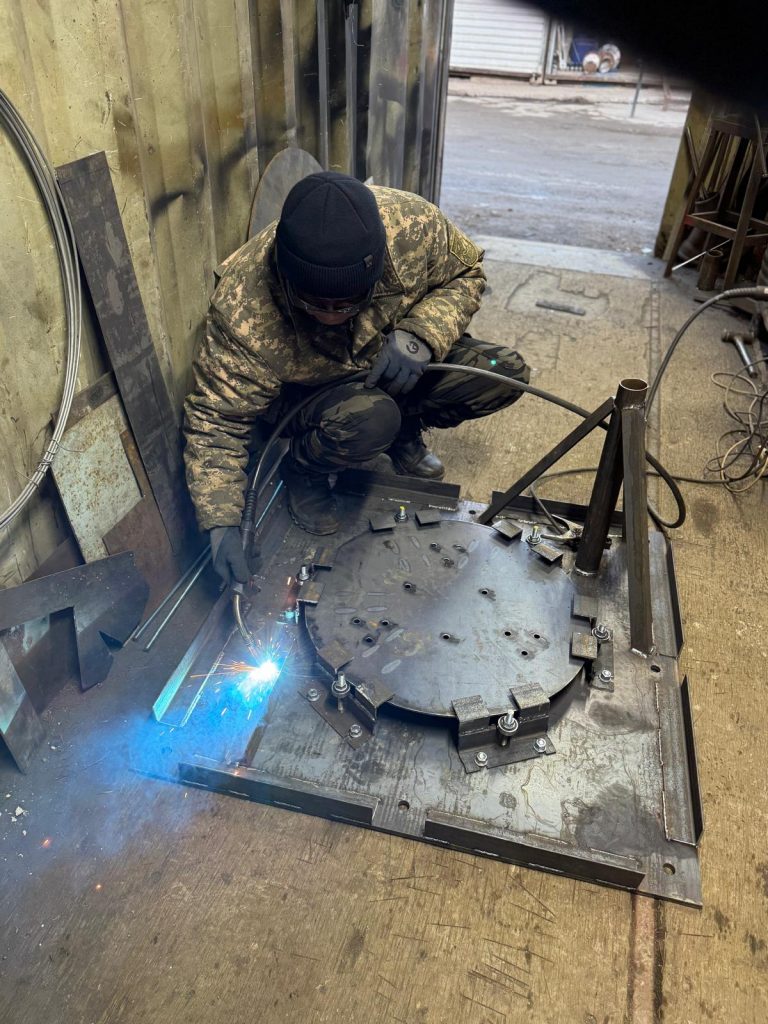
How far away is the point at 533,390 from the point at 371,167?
1.74m

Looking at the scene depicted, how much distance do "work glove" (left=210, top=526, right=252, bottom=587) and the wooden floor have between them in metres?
Result: 0.39

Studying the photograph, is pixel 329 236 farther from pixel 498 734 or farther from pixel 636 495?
pixel 498 734

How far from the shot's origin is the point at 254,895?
153 cm

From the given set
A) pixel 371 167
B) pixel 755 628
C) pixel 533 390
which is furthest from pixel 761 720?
pixel 371 167

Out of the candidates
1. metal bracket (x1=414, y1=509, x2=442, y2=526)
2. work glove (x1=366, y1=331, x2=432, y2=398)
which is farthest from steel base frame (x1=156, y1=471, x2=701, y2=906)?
work glove (x1=366, y1=331, x2=432, y2=398)

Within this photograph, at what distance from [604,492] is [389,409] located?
69 centimetres

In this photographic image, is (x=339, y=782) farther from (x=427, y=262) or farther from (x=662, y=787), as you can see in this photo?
(x=427, y=262)

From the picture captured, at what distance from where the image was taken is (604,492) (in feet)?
6.77

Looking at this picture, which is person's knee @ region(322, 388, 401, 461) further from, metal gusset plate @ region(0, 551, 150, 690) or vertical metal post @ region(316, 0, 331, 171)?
vertical metal post @ region(316, 0, 331, 171)

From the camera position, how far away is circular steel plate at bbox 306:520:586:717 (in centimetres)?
182

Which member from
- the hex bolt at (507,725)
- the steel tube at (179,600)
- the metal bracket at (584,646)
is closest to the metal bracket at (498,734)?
the hex bolt at (507,725)

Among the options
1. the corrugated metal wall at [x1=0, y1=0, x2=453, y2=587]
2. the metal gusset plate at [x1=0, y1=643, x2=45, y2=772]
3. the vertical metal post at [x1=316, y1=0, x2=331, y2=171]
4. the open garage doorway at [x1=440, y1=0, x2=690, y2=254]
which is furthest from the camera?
the open garage doorway at [x1=440, y1=0, x2=690, y2=254]

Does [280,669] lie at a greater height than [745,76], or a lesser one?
lesser

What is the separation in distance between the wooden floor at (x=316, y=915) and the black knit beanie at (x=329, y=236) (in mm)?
1196
